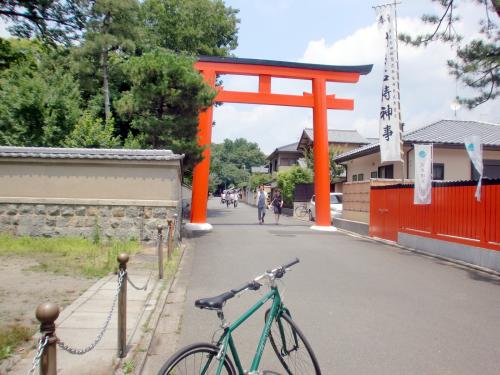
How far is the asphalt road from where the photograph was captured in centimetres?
474

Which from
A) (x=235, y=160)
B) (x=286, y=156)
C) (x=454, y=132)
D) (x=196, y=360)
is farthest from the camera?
(x=235, y=160)

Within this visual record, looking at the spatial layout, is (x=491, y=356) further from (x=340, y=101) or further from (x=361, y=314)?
(x=340, y=101)

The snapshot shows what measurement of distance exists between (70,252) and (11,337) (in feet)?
20.6

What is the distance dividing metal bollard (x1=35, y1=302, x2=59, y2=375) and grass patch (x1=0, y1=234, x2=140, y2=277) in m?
5.98

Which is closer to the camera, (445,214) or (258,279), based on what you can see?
(258,279)

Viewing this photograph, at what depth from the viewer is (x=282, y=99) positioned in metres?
20.7

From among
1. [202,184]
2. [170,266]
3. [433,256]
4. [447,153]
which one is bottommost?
[433,256]

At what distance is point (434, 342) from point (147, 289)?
4.54 metres

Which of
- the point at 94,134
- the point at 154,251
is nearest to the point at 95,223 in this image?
the point at 154,251

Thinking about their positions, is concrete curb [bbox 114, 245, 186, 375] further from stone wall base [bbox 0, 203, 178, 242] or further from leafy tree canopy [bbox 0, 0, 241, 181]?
leafy tree canopy [bbox 0, 0, 241, 181]

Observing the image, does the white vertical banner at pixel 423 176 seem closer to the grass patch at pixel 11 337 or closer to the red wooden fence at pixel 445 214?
the red wooden fence at pixel 445 214

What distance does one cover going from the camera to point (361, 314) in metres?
6.41

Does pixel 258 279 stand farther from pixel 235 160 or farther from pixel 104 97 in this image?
pixel 235 160

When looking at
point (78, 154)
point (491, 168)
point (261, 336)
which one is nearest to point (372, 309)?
point (261, 336)
